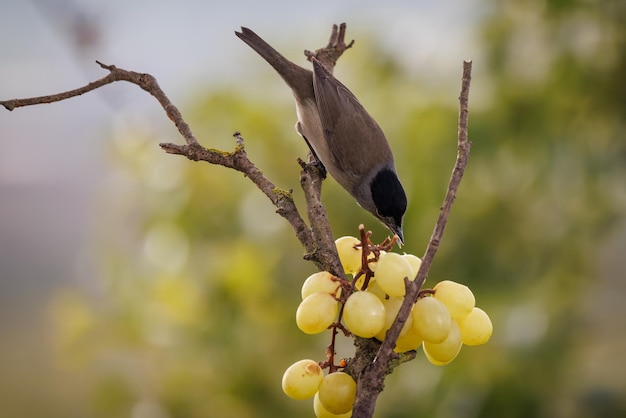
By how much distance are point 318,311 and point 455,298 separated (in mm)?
173

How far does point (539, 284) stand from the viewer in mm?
3967

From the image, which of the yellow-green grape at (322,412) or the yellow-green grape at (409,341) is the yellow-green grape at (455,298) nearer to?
the yellow-green grape at (409,341)

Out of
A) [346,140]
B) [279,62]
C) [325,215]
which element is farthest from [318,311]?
[279,62]

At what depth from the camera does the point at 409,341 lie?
800 mm

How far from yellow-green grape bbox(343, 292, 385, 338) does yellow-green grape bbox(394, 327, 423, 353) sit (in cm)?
6

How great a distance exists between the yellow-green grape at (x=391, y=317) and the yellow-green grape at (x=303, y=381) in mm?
91

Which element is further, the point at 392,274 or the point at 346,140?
the point at 346,140

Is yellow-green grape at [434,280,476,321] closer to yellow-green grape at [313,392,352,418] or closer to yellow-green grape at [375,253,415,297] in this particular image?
yellow-green grape at [375,253,415,297]

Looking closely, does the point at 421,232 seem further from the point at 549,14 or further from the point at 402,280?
the point at 402,280

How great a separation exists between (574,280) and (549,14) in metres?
1.70

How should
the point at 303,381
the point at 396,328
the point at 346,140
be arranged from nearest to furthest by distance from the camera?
the point at 396,328
the point at 303,381
the point at 346,140

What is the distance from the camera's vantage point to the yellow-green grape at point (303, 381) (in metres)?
0.79

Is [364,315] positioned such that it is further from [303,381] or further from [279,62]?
[279,62]

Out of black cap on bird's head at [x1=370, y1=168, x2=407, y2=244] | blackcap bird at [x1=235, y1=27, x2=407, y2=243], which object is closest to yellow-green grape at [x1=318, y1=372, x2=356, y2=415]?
black cap on bird's head at [x1=370, y1=168, x2=407, y2=244]
